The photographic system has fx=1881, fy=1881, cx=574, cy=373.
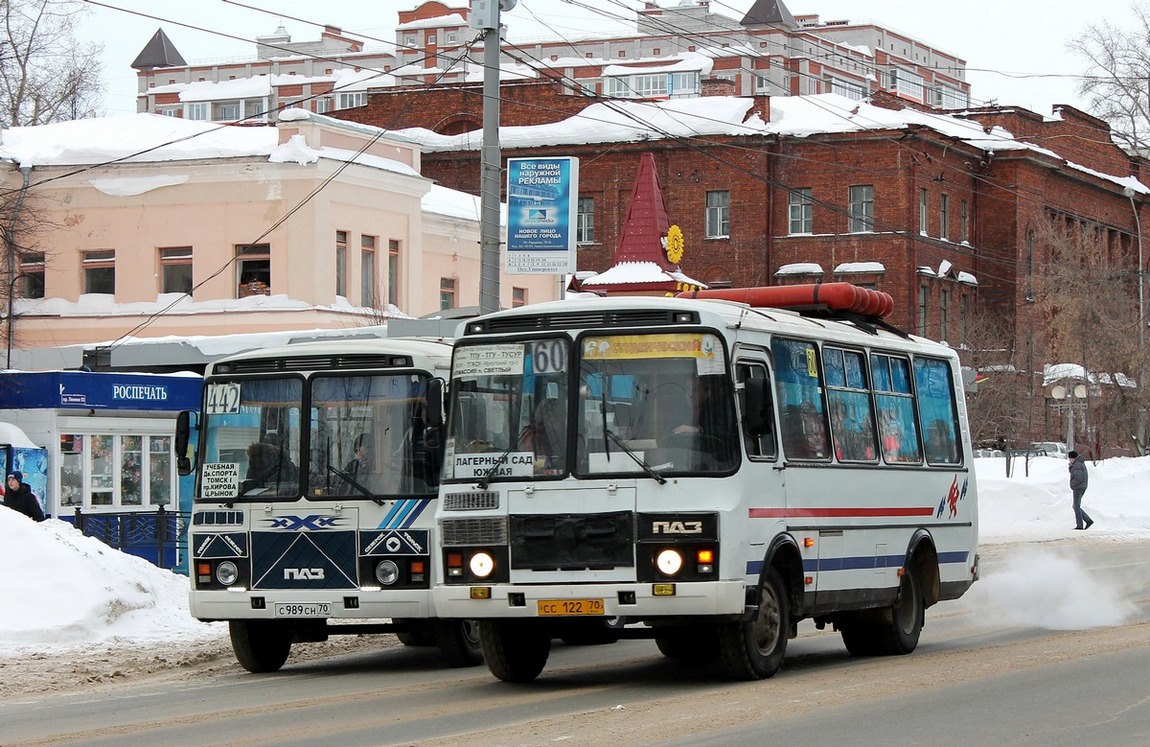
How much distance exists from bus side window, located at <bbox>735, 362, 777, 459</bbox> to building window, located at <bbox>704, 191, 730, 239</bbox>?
→ 5794 cm

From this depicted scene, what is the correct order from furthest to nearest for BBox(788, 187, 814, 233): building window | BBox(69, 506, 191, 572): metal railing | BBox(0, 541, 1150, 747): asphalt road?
BBox(788, 187, 814, 233): building window < BBox(69, 506, 191, 572): metal railing < BBox(0, 541, 1150, 747): asphalt road

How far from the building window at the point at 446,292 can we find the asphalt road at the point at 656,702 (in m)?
32.9

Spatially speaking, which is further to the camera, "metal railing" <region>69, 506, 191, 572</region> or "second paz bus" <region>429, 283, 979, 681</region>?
"metal railing" <region>69, 506, 191, 572</region>

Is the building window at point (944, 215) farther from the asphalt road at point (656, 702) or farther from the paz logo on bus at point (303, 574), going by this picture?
the paz logo on bus at point (303, 574)

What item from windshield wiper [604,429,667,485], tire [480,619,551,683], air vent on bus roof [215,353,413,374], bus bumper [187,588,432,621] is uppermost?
air vent on bus roof [215,353,413,374]

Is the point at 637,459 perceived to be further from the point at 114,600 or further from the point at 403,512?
the point at 114,600

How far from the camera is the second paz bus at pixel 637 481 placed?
12977mm

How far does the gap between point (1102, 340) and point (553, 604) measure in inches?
2179

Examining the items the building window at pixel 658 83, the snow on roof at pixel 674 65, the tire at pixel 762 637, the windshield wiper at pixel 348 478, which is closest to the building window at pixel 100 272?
the windshield wiper at pixel 348 478

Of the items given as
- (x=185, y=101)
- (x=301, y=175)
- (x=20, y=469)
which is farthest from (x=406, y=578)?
(x=185, y=101)

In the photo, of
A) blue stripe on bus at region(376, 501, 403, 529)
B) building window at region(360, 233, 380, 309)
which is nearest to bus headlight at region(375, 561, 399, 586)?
blue stripe on bus at region(376, 501, 403, 529)

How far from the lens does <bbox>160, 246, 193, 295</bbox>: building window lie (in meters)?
45.8

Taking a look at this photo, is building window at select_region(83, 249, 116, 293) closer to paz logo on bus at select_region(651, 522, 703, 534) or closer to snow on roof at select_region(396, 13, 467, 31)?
paz logo on bus at select_region(651, 522, 703, 534)

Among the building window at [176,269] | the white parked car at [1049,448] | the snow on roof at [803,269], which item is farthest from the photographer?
the snow on roof at [803,269]
